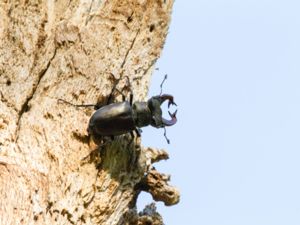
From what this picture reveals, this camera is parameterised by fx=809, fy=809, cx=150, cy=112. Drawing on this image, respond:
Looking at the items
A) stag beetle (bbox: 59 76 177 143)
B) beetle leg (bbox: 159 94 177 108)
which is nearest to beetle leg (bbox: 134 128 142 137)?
stag beetle (bbox: 59 76 177 143)

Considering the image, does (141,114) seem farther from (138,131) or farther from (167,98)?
(167,98)

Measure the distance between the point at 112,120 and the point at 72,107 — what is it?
21cm

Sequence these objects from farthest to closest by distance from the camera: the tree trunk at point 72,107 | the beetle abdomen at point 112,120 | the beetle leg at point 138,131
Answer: the beetle leg at point 138,131 → the beetle abdomen at point 112,120 → the tree trunk at point 72,107

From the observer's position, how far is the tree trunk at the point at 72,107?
3.36 m

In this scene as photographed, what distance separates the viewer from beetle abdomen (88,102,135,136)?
3600 mm

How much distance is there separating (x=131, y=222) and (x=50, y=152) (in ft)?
1.89

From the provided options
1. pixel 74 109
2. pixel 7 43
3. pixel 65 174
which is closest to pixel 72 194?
pixel 65 174

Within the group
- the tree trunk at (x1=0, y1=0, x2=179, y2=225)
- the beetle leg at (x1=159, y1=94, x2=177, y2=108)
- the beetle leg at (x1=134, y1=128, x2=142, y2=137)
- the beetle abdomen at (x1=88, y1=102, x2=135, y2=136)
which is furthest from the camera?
the beetle leg at (x1=159, y1=94, x2=177, y2=108)

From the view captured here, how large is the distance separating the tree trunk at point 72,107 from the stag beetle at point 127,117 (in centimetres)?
5

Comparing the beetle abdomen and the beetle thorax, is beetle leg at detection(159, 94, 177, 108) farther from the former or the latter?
the beetle abdomen

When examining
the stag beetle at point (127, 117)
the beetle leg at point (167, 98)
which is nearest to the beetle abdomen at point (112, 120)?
the stag beetle at point (127, 117)

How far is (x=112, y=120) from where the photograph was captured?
3.71 metres

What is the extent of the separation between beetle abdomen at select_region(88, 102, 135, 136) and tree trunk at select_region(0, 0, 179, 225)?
0.05 meters

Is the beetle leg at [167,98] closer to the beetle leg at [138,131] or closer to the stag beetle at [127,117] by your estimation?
the stag beetle at [127,117]
